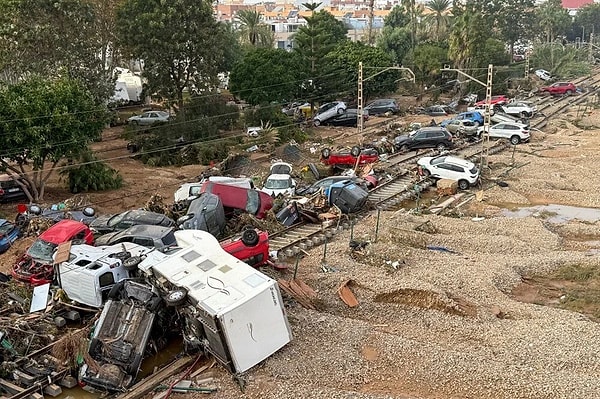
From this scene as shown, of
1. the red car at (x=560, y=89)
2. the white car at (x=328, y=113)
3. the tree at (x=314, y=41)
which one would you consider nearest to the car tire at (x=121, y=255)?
the white car at (x=328, y=113)

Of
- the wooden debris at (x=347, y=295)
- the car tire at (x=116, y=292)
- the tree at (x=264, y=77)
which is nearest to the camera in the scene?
the car tire at (x=116, y=292)

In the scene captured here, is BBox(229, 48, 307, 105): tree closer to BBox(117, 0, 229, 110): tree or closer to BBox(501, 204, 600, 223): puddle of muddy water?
BBox(117, 0, 229, 110): tree

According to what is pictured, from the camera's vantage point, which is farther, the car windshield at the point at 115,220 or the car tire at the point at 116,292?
the car windshield at the point at 115,220

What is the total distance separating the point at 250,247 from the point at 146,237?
3.52 m

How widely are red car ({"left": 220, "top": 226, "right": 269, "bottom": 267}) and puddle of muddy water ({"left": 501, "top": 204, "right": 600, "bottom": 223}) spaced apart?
13438 mm

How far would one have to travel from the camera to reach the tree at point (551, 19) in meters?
99.5

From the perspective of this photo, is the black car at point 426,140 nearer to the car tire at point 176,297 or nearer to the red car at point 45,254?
the red car at point 45,254

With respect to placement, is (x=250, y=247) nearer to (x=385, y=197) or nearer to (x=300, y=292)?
(x=300, y=292)

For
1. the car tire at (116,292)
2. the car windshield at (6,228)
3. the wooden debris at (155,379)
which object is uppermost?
the car tire at (116,292)

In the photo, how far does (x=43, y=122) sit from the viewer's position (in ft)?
89.4

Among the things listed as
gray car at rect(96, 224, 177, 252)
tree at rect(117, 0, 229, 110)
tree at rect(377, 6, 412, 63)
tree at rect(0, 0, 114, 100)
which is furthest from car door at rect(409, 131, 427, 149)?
tree at rect(377, 6, 412, 63)

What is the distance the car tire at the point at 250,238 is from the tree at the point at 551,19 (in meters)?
93.2

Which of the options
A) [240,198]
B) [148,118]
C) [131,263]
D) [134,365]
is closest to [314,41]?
[148,118]

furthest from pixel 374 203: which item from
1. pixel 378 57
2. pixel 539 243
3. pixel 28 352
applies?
pixel 378 57
